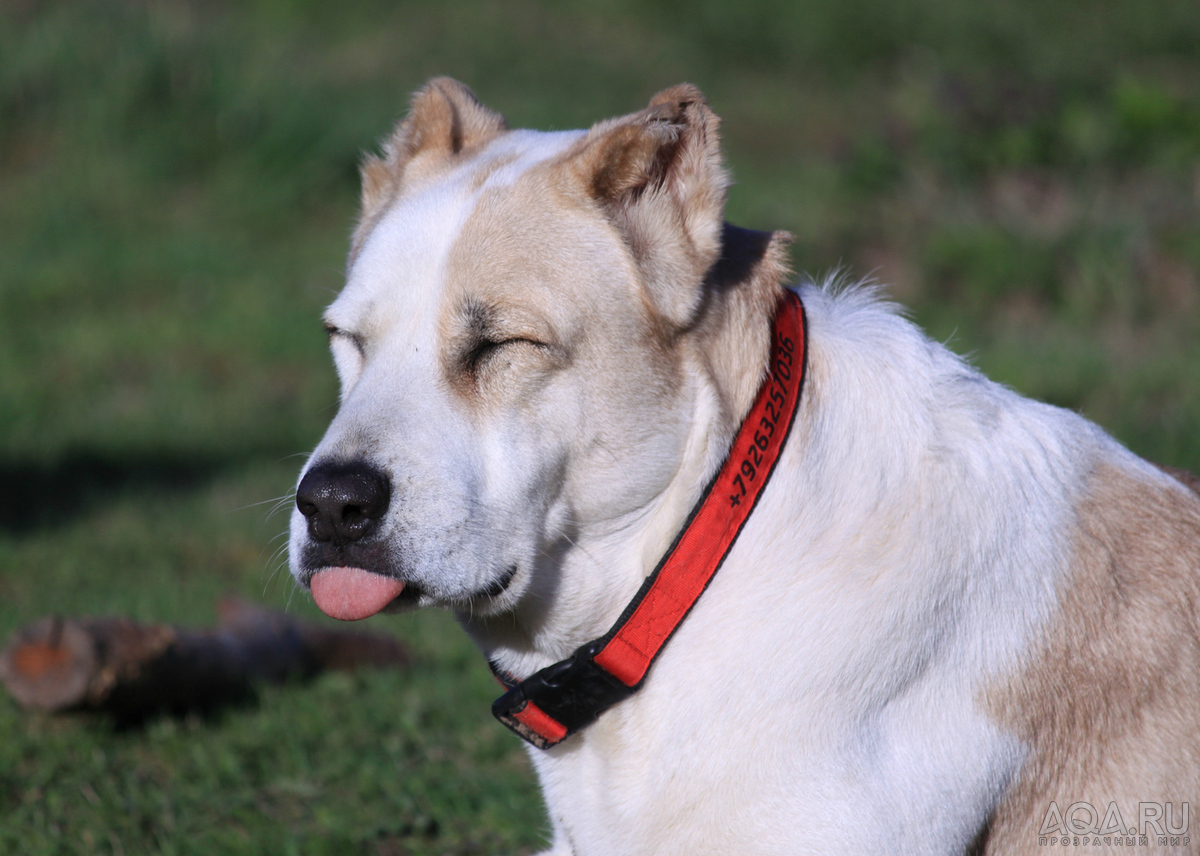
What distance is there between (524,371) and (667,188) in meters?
0.56

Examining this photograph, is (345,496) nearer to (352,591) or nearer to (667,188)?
(352,591)

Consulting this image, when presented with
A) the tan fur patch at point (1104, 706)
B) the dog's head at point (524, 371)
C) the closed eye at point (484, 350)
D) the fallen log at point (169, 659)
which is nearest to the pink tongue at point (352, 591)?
the dog's head at point (524, 371)

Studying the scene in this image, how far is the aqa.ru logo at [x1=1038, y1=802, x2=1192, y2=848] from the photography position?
255cm

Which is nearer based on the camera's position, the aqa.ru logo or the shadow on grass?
the aqa.ru logo

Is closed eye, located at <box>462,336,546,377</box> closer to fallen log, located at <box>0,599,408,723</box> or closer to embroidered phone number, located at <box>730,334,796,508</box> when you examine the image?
embroidered phone number, located at <box>730,334,796,508</box>

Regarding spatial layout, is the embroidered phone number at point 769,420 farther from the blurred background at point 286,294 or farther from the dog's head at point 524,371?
the blurred background at point 286,294

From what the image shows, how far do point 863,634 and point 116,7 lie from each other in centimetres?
1348

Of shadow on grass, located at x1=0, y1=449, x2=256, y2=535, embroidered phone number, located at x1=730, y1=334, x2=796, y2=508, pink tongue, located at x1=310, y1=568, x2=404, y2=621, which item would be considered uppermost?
embroidered phone number, located at x1=730, y1=334, x2=796, y2=508

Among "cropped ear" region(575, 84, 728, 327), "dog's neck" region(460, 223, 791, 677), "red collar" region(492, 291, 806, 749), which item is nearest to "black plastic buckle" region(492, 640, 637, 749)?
"red collar" region(492, 291, 806, 749)

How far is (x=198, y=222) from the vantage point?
11727 mm

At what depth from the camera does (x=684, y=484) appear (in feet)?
8.79

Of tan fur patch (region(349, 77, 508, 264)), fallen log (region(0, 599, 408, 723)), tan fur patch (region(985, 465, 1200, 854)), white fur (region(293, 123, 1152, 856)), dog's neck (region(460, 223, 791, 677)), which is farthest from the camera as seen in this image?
fallen log (region(0, 599, 408, 723))

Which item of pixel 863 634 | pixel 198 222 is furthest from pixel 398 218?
pixel 198 222

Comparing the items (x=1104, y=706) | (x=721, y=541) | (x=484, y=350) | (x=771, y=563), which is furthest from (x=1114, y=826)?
(x=484, y=350)
